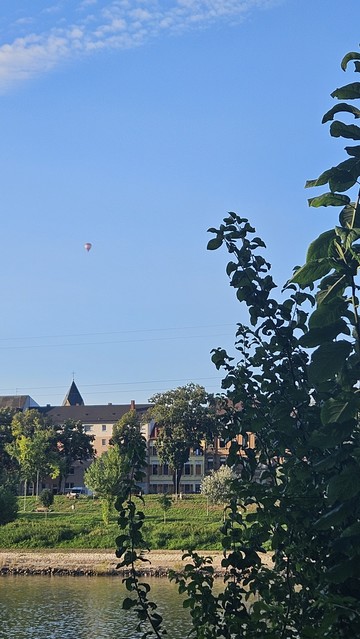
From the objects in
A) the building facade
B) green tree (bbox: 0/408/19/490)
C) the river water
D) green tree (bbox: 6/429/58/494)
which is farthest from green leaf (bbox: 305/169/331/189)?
the building facade

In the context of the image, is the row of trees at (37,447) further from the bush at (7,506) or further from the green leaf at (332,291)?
the green leaf at (332,291)

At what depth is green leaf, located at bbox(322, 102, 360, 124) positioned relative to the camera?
3.46 m

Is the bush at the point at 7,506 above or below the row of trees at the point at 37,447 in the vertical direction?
below

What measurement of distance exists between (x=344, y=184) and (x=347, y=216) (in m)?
0.20

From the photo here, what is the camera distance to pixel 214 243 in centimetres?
452

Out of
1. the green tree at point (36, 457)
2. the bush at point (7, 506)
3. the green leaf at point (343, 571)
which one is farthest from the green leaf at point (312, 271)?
the green tree at point (36, 457)

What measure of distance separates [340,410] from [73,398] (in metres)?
126

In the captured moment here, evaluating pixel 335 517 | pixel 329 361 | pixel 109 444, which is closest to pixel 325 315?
pixel 329 361

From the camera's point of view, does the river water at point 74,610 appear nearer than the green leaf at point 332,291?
No

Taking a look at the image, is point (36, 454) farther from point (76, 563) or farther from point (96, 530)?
point (76, 563)

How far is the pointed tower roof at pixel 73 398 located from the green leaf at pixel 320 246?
124963mm

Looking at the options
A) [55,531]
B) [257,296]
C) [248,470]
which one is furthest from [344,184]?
[55,531]

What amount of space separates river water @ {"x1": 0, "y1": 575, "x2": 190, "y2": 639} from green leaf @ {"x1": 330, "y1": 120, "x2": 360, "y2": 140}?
21.6 meters

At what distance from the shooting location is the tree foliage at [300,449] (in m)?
3.17
